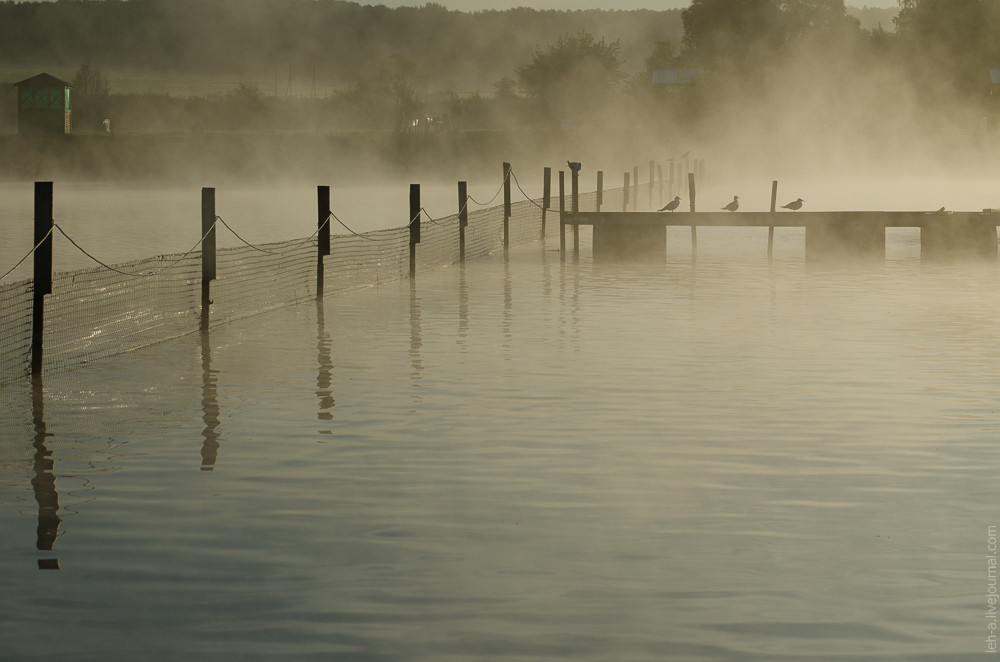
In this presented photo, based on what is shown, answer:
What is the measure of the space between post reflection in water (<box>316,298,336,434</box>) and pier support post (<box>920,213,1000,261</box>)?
1535 cm

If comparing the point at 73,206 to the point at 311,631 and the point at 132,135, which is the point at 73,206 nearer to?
the point at 132,135

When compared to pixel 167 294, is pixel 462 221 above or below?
above

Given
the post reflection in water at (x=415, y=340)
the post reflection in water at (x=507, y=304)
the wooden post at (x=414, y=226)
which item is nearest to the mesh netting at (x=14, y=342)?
the post reflection in water at (x=415, y=340)

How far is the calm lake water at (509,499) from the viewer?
6.56m

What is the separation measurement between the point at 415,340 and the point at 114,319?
3.80 metres

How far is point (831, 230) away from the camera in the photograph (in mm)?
31047

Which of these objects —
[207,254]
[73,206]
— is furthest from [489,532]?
[73,206]

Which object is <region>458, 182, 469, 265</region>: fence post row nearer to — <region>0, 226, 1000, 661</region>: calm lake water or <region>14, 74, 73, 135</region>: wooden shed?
<region>0, 226, 1000, 661</region>: calm lake water

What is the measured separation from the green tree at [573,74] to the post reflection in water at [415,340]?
102 m

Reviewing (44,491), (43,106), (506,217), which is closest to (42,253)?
(44,491)

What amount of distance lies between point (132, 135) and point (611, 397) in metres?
83.3

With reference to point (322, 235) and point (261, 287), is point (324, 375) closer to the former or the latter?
point (322, 235)

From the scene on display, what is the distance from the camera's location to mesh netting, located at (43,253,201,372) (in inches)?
614

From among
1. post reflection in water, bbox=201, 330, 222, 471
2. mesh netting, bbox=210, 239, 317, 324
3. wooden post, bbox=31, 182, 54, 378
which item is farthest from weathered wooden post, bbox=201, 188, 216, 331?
wooden post, bbox=31, 182, 54, 378
